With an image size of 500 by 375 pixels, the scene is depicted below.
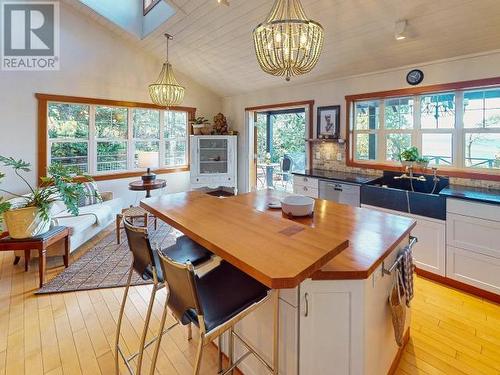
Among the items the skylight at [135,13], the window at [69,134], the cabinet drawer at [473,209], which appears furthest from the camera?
the window at [69,134]

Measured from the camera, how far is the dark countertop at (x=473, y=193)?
2490 mm

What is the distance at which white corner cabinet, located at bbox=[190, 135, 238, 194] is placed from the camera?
5754 mm

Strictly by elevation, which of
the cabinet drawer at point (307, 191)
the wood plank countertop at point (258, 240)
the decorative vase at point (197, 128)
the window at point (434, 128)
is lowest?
the wood plank countertop at point (258, 240)

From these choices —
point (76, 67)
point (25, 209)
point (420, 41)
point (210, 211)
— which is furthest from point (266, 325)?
point (76, 67)

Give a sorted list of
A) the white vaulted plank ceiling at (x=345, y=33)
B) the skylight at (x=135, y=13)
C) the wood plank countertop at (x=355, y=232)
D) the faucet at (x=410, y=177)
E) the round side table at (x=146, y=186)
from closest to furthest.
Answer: the wood plank countertop at (x=355, y=232) < the white vaulted plank ceiling at (x=345, y=33) < the faucet at (x=410, y=177) < the skylight at (x=135, y=13) < the round side table at (x=146, y=186)

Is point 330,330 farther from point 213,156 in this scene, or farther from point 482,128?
point 213,156

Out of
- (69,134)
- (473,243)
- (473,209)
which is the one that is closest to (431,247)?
(473,243)

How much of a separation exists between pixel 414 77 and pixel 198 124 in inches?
154

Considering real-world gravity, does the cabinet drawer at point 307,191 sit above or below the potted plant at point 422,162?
below

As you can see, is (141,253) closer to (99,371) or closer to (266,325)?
(266,325)

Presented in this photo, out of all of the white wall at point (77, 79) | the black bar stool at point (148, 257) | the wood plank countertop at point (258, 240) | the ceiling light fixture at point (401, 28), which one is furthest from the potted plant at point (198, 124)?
the black bar stool at point (148, 257)

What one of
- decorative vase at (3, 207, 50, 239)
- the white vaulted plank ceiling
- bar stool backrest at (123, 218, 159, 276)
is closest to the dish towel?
bar stool backrest at (123, 218, 159, 276)

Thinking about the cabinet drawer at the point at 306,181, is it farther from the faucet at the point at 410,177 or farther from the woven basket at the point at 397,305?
the woven basket at the point at 397,305

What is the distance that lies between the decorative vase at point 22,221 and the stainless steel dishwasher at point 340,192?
10.8 feet
